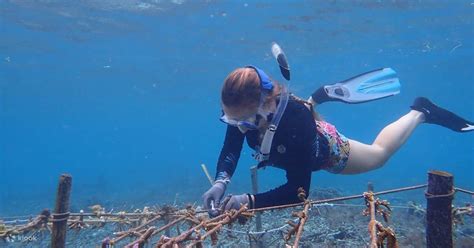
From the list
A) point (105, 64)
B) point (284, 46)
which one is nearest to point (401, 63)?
point (284, 46)

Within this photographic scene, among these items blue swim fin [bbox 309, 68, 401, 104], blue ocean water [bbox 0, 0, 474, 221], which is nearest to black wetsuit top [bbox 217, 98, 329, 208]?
blue swim fin [bbox 309, 68, 401, 104]

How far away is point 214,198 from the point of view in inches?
192

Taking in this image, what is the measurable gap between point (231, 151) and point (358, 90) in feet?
9.65

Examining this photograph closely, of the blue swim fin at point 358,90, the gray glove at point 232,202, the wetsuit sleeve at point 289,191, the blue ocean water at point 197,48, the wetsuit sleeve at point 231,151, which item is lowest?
the gray glove at point 232,202

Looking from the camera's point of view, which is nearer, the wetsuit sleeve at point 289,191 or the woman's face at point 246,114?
the woman's face at point 246,114

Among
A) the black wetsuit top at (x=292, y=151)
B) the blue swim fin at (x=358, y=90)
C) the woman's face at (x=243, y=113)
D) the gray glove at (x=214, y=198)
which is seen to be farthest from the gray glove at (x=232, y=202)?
the blue swim fin at (x=358, y=90)

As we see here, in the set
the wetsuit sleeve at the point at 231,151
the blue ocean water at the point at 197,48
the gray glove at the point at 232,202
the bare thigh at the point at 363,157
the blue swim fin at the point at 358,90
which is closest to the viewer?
the gray glove at the point at 232,202

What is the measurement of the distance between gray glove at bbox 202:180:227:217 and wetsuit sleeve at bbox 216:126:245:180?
1.66ft

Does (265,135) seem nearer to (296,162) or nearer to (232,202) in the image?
(296,162)

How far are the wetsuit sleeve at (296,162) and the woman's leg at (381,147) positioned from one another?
179 centimetres

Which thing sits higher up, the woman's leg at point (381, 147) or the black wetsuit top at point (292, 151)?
the woman's leg at point (381, 147)

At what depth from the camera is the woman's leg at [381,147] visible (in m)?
6.84

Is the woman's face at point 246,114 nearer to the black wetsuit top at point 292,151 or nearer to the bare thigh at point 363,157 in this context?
the black wetsuit top at point 292,151

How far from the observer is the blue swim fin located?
7199mm
